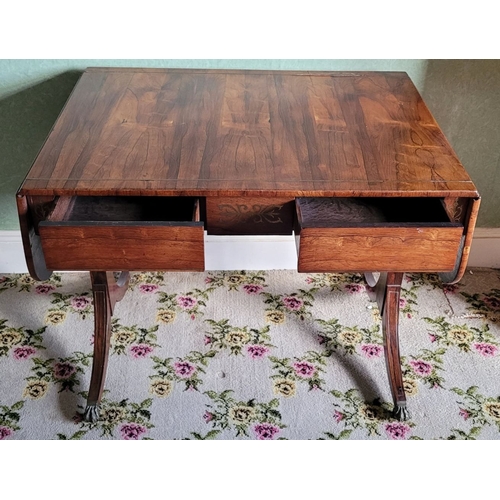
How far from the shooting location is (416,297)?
6.26 ft

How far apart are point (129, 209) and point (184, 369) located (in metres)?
0.49

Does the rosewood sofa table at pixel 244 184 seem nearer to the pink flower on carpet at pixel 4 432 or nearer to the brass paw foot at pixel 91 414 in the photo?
the brass paw foot at pixel 91 414

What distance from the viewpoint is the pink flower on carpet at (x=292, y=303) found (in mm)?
1857

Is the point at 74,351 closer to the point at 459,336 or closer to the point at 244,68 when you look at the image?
the point at 244,68

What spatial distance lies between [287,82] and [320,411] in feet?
2.54

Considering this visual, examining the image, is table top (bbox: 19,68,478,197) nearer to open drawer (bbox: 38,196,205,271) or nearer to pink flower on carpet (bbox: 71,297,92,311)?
open drawer (bbox: 38,196,205,271)

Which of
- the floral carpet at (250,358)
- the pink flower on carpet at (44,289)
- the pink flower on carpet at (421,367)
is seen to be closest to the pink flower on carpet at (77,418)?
the floral carpet at (250,358)

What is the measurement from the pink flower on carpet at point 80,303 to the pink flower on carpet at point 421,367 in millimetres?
892

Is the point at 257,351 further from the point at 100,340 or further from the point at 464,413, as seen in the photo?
the point at 464,413

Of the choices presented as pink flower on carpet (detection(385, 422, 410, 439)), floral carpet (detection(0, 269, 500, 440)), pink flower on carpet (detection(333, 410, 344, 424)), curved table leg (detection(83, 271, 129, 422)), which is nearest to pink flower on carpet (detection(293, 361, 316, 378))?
floral carpet (detection(0, 269, 500, 440))

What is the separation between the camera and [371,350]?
172cm

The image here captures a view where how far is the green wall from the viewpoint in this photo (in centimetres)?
169

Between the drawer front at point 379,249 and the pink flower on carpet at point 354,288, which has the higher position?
the drawer front at point 379,249

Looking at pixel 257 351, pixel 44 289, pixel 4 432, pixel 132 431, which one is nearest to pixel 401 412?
pixel 257 351
